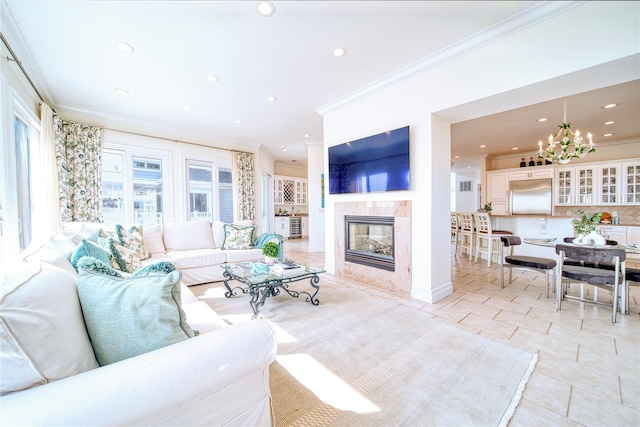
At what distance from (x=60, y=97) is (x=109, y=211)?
6.00 feet

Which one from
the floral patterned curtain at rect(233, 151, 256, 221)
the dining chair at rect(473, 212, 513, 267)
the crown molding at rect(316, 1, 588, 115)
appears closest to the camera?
the crown molding at rect(316, 1, 588, 115)

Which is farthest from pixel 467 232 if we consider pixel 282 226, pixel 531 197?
pixel 282 226

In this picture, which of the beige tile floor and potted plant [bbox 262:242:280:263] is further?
potted plant [bbox 262:242:280:263]

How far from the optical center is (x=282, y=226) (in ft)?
28.7

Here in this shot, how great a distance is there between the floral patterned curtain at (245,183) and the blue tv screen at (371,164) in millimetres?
2621

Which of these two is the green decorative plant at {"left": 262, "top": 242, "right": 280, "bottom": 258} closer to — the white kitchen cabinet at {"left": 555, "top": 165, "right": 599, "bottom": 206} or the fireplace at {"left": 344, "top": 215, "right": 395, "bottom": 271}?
the fireplace at {"left": 344, "top": 215, "right": 395, "bottom": 271}

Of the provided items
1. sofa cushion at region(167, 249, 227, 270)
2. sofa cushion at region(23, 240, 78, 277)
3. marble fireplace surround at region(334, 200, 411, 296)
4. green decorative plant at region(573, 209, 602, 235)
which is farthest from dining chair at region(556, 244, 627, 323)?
sofa cushion at region(167, 249, 227, 270)

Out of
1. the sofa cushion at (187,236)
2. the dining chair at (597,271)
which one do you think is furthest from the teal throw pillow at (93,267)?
the dining chair at (597,271)

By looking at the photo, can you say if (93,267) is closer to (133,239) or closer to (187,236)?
(133,239)

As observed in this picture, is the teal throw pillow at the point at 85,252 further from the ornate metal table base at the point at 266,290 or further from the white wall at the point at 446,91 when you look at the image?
the white wall at the point at 446,91

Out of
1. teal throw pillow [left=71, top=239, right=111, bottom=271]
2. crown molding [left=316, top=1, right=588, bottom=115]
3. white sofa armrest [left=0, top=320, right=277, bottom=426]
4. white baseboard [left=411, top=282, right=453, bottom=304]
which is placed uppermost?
crown molding [left=316, top=1, right=588, bottom=115]

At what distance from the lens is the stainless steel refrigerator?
594cm

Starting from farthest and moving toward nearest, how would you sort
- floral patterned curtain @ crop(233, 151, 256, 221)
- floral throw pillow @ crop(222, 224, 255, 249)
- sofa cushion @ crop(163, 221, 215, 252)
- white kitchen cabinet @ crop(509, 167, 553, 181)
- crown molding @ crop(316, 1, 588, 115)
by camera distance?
1. white kitchen cabinet @ crop(509, 167, 553, 181)
2. floral patterned curtain @ crop(233, 151, 256, 221)
3. floral throw pillow @ crop(222, 224, 255, 249)
4. sofa cushion @ crop(163, 221, 215, 252)
5. crown molding @ crop(316, 1, 588, 115)

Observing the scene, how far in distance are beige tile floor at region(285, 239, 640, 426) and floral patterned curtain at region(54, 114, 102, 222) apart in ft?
15.8
